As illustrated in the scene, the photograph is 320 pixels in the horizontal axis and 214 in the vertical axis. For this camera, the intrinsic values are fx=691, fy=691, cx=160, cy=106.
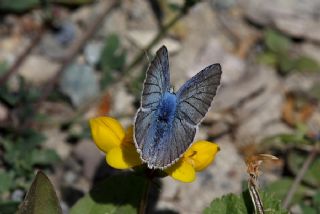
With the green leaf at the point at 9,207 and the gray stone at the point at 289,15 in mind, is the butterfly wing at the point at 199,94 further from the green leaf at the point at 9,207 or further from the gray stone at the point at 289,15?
the gray stone at the point at 289,15

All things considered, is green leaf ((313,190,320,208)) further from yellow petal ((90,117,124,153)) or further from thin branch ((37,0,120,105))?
thin branch ((37,0,120,105))

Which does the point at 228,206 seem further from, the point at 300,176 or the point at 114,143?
the point at 300,176

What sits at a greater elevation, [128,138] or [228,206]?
[128,138]

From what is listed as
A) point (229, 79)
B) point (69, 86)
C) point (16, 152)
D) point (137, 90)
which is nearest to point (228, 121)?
point (229, 79)

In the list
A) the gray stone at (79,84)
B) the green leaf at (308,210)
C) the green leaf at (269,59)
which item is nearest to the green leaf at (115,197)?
the green leaf at (308,210)

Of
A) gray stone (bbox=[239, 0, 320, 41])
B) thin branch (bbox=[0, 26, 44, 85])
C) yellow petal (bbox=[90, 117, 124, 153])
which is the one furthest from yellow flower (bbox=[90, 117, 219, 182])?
gray stone (bbox=[239, 0, 320, 41])

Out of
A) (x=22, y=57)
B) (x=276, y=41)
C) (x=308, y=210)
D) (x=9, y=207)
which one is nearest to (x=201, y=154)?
(x=308, y=210)

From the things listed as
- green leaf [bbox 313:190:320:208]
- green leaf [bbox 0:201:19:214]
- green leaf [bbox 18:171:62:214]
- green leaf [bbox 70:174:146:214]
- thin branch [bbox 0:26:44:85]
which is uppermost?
green leaf [bbox 18:171:62:214]
